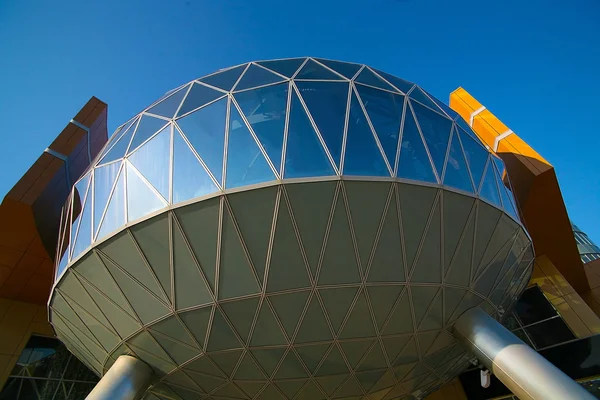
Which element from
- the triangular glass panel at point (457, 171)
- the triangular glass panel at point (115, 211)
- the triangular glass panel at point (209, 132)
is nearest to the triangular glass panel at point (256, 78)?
the triangular glass panel at point (209, 132)

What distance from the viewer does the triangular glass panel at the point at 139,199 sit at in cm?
1039

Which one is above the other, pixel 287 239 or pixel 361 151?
pixel 361 151

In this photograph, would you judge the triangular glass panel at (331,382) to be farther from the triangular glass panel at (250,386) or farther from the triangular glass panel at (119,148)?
the triangular glass panel at (119,148)

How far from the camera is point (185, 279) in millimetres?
10391

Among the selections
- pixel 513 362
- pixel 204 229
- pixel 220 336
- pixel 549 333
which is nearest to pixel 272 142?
pixel 204 229

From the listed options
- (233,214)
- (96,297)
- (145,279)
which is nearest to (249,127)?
(233,214)

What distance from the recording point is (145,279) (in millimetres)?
10727

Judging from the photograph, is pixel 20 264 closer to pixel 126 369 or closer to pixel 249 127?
pixel 126 369

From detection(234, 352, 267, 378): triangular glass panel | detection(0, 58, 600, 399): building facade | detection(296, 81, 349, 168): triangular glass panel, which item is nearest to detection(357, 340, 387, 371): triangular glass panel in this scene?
detection(0, 58, 600, 399): building facade

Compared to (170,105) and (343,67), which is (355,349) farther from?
(170,105)

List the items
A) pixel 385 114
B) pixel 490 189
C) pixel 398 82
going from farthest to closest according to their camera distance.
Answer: pixel 398 82 < pixel 490 189 < pixel 385 114

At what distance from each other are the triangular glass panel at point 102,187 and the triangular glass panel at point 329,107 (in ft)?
19.8

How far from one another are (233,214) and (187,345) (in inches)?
171

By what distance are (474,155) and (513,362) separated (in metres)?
6.37
